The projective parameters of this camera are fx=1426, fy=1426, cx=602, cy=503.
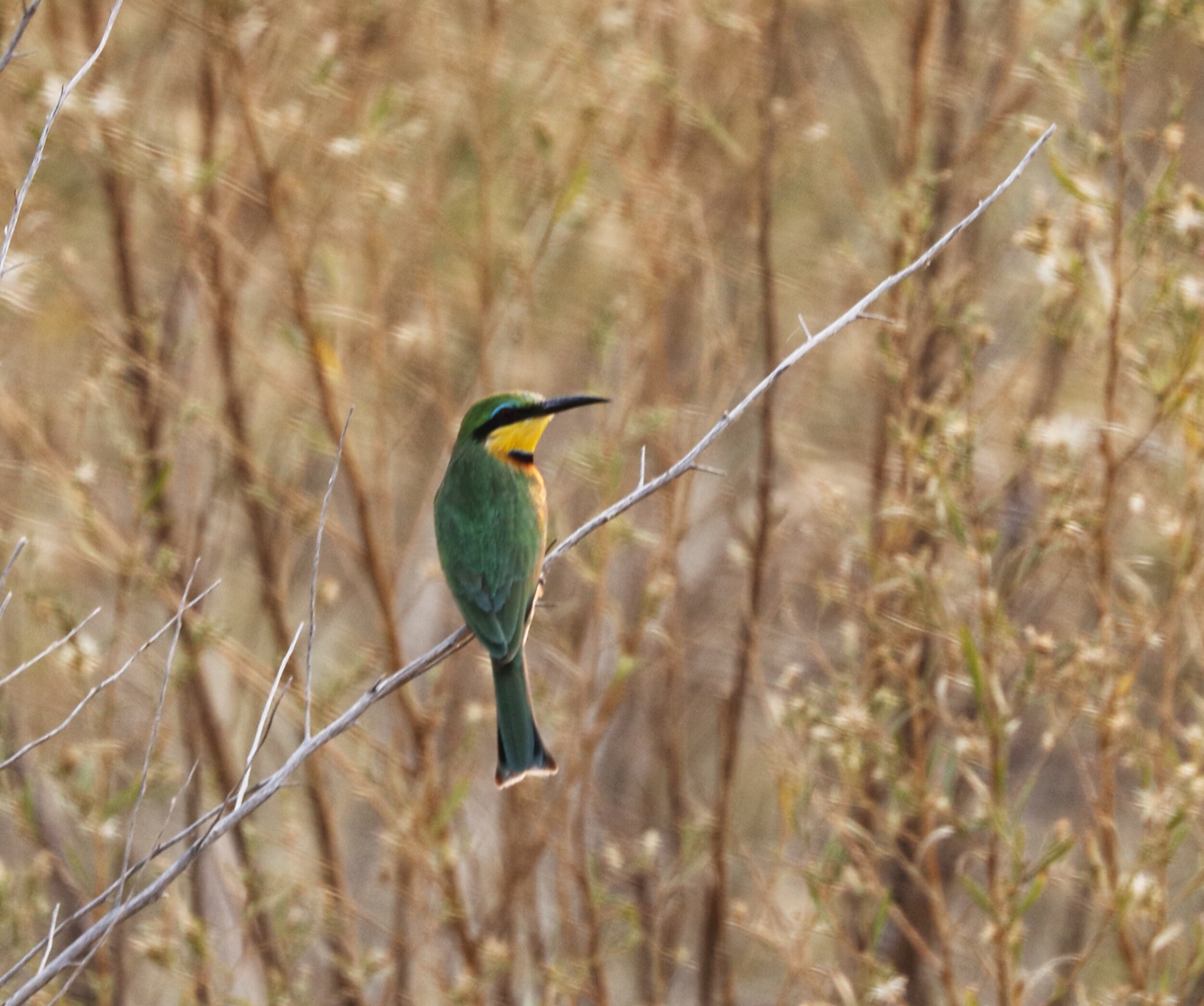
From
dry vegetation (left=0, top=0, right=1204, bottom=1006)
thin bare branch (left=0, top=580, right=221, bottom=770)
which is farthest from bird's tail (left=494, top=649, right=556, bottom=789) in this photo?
thin bare branch (left=0, top=580, right=221, bottom=770)

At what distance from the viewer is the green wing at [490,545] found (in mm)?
3625

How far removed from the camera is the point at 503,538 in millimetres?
3781

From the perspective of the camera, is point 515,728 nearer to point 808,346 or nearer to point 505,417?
point 505,417

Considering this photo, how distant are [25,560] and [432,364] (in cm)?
142

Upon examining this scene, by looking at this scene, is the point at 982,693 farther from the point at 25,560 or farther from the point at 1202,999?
the point at 25,560

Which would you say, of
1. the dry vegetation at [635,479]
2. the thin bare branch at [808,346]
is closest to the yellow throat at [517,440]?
the dry vegetation at [635,479]

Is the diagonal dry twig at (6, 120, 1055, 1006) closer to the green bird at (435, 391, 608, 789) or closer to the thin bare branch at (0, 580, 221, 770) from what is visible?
the thin bare branch at (0, 580, 221, 770)

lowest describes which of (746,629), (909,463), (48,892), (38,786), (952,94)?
(48,892)

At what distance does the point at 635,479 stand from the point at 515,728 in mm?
2170

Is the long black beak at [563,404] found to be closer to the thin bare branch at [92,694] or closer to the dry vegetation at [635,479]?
the dry vegetation at [635,479]

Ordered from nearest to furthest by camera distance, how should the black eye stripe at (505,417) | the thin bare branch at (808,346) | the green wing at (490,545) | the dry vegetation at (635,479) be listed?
the thin bare branch at (808,346) → the dry vegetation at (635,479) → the green wing at (490,545) → the black eye stripe at (505,417)

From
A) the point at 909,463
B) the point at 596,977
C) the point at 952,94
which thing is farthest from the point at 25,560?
the point at 952,94

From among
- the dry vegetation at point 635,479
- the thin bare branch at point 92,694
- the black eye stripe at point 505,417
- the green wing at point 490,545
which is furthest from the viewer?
the black eye stripe at point 505,417

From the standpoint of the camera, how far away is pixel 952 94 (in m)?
4.78
